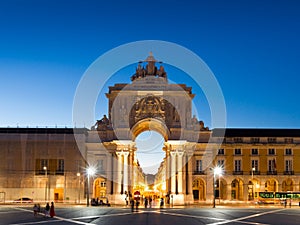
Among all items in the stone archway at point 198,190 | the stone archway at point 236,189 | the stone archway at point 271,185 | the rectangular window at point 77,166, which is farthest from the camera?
the stone archway at point 271,185

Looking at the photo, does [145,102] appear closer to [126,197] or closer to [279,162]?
[126,197]

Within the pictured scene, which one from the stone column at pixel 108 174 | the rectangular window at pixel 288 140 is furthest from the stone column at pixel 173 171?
the rectangular window at pixel 288 140

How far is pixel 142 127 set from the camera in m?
91.7

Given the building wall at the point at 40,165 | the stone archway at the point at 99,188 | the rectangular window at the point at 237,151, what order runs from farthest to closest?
1. the rectangular window at the point at 237,151
2. the stone archway at the point at 99,188
3. the building wall at the point at 40,165

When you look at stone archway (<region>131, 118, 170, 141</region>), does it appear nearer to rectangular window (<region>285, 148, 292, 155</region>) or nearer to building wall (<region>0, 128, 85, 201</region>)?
building wall (<region>0, 128, 85, 201</region>)

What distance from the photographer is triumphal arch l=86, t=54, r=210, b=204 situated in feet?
282

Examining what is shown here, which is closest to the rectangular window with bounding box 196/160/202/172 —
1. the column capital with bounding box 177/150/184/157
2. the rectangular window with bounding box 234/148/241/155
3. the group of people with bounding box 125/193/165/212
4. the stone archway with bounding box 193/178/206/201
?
the stone archway with bounding box 193/178/206/201

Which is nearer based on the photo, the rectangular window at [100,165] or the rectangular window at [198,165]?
the rectangular window at [100,165]

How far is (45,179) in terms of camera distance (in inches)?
3460

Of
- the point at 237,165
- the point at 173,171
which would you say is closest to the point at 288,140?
the point at 237,165

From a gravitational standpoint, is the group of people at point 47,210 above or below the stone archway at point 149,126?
below

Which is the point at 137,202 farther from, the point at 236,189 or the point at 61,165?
the point at 236,189

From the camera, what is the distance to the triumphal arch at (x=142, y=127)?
85938mm

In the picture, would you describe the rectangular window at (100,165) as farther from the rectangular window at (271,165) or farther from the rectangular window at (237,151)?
the rectangular window at (271,165)
